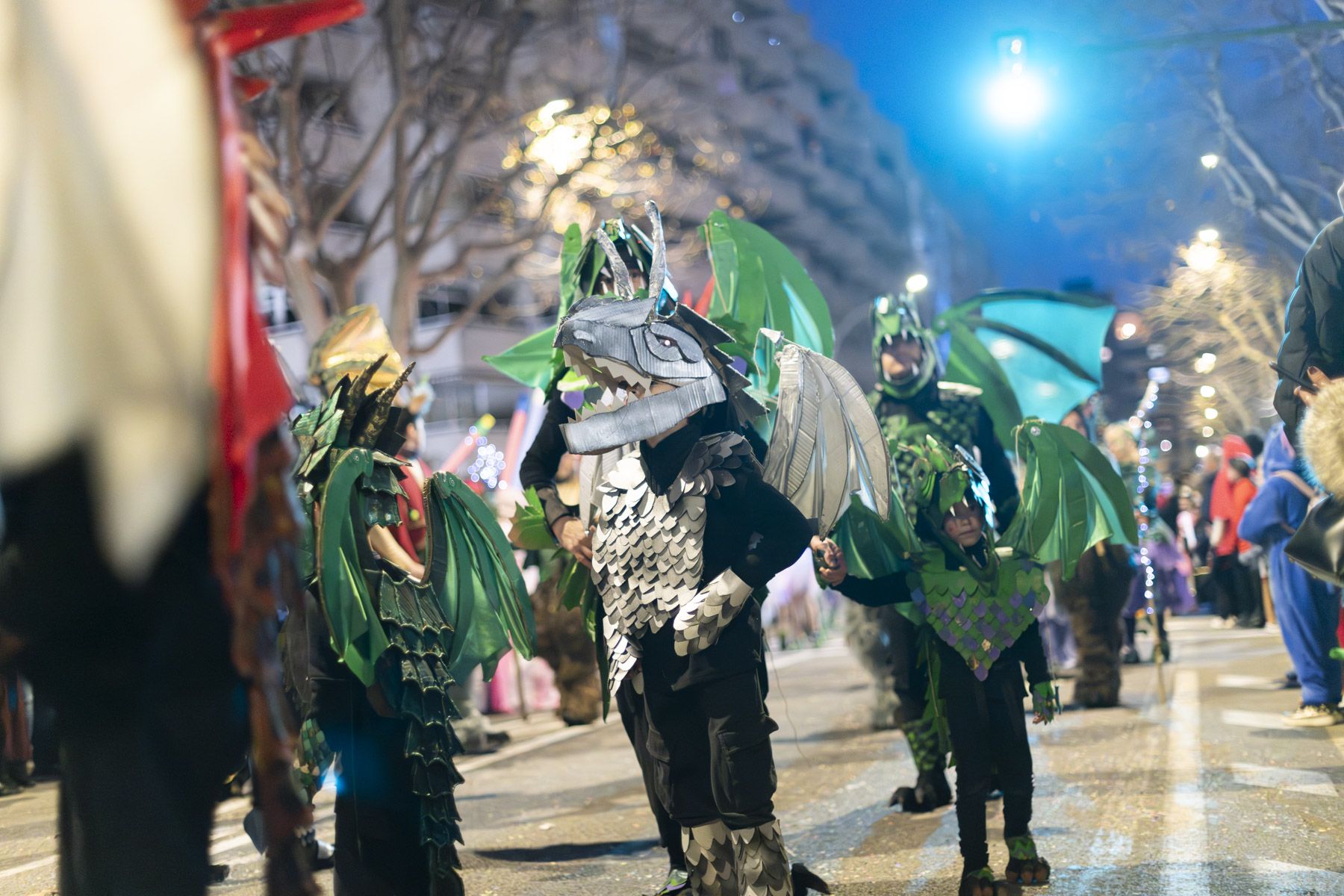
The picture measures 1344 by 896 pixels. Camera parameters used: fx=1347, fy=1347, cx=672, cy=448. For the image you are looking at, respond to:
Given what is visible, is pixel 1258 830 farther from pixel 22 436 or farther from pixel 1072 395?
pixel 22 436

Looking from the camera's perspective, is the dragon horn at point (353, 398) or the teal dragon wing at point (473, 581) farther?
the teal dragon wing at point (473, 581)

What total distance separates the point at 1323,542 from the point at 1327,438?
12.5 inches

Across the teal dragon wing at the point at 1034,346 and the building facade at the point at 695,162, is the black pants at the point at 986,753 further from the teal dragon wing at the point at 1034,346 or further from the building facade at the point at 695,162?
the building facade at the point at 695,162

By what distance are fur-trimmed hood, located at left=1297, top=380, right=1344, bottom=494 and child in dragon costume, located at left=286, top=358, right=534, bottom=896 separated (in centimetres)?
266

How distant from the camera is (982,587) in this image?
4785mm

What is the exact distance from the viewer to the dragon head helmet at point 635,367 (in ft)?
12.2

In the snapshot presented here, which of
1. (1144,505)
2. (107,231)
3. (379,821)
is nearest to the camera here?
(107,231)

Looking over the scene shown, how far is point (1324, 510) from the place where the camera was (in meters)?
4.13

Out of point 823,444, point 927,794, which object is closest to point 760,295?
point 823,444

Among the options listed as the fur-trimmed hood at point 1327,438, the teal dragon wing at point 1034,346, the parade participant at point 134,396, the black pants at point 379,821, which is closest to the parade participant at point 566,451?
the black pants at point 379,821

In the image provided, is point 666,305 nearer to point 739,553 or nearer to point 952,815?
point 739,553

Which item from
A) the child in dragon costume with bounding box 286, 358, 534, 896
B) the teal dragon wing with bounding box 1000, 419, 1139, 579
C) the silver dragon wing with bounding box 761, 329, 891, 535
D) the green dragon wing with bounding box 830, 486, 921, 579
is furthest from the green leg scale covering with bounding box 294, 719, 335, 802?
the teal dragon wing with bounding box 1000, 419, 1139, 579

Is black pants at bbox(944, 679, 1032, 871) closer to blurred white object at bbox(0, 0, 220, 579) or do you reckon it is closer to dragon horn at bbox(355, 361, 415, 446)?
dragon horn at bbox(355, 361, 415, 446)

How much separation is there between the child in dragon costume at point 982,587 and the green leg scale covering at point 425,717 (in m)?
1.30
